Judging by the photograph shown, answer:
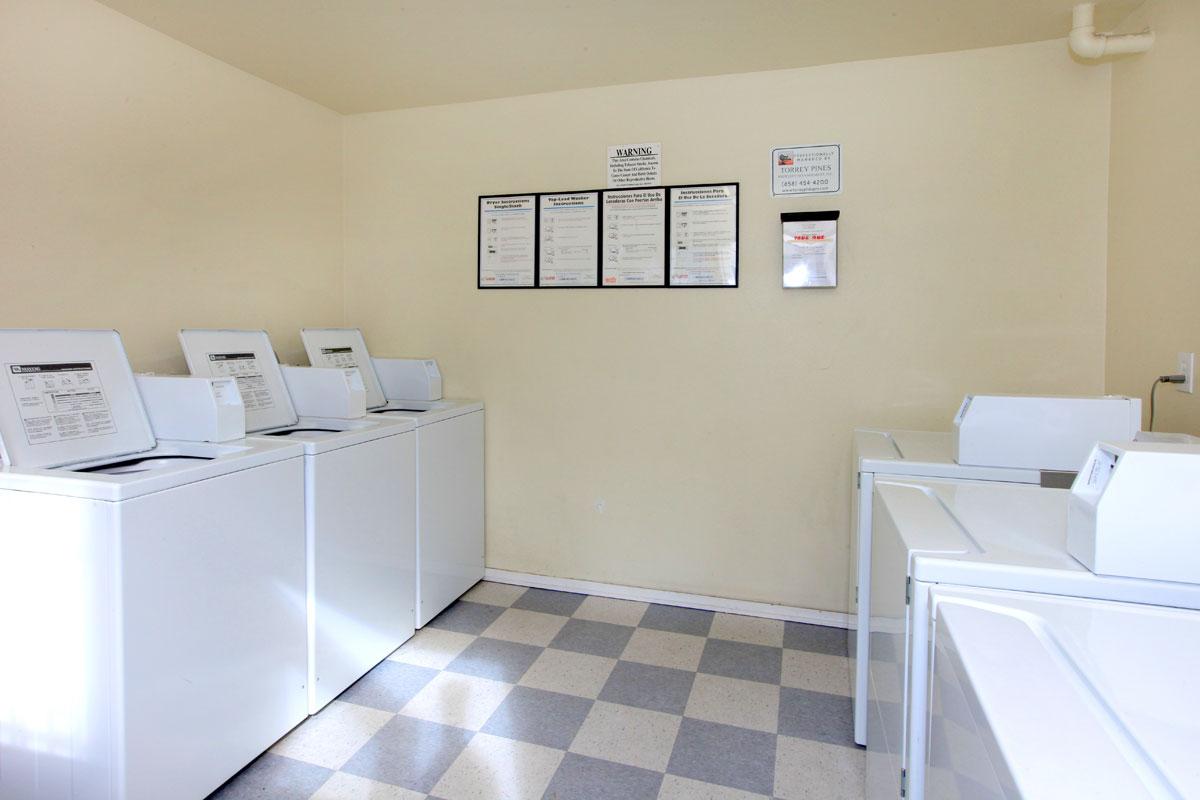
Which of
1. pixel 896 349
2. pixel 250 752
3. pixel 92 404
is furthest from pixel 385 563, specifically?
pixel 896 349

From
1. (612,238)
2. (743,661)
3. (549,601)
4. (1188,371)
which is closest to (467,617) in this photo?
(549,601)

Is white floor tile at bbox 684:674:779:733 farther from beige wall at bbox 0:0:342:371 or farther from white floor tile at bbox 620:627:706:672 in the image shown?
beige wall at bbox 0:0:342:371

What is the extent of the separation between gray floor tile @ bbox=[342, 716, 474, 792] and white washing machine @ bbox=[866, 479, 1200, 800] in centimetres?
118

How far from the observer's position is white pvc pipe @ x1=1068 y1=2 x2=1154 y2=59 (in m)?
2.12

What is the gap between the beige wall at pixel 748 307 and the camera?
8.23 ft

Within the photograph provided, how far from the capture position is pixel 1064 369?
2.50m

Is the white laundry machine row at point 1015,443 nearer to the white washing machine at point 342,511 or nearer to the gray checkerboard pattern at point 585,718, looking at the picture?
the gray checkerboard pattern at point 585,718

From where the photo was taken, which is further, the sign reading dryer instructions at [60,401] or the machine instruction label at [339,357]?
the machine instruction label at [339,357]

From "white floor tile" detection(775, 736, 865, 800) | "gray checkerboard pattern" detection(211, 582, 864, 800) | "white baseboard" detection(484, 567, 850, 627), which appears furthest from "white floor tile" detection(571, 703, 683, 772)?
"white baseboard" detection(484, 567, 850, 627)

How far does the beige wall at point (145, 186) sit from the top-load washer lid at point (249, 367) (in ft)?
0.53

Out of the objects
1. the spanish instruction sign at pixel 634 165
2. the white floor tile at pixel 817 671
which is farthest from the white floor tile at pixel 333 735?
the spanish instruction sign at pixel 634 165

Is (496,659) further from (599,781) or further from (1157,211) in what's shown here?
(1157,211)

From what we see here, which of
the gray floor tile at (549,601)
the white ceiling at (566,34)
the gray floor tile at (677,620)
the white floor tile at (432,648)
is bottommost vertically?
the white floor tile at (432,648)

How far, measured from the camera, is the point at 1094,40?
7.26ft
